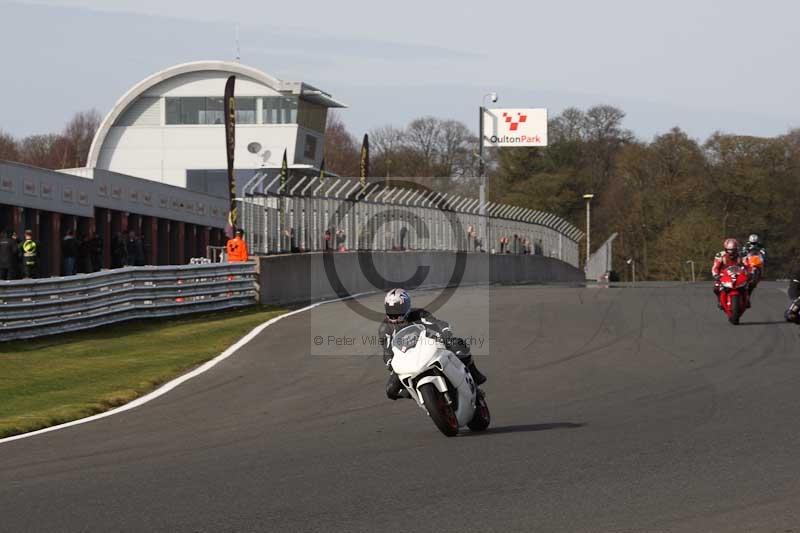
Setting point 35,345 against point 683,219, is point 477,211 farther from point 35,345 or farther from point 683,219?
point 683,219

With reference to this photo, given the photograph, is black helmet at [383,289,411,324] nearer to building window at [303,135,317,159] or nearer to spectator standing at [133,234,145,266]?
spectator standing at [133,234,145,266]

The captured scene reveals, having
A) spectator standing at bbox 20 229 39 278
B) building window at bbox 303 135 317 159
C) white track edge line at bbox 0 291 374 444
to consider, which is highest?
building window at bbox 303 135 317 159

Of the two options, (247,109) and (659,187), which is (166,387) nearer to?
(247,109)

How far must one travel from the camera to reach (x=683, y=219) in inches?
3548

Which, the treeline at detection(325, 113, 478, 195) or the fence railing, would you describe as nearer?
the fence railing

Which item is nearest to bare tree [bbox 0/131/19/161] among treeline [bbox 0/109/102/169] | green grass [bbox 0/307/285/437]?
treeline [bbox 0/109/102/169]

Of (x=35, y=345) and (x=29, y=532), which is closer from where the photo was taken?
(x=29, y=532)

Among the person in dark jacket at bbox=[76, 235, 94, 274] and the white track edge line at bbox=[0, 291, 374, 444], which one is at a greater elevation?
the person in dark jacket at bbox=[76, 235, 94, 274]

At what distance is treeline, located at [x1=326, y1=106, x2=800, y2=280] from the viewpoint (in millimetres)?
89438

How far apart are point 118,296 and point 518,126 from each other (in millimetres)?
55539

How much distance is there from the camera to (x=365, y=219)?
3500 centimetres

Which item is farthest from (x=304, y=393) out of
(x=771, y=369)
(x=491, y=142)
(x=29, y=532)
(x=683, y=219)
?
(x=683, y=219)

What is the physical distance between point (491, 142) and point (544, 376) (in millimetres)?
59909

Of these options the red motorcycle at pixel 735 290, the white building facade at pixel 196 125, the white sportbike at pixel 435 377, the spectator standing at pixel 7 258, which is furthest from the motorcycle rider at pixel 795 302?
the white building facade at pixel 196 125
